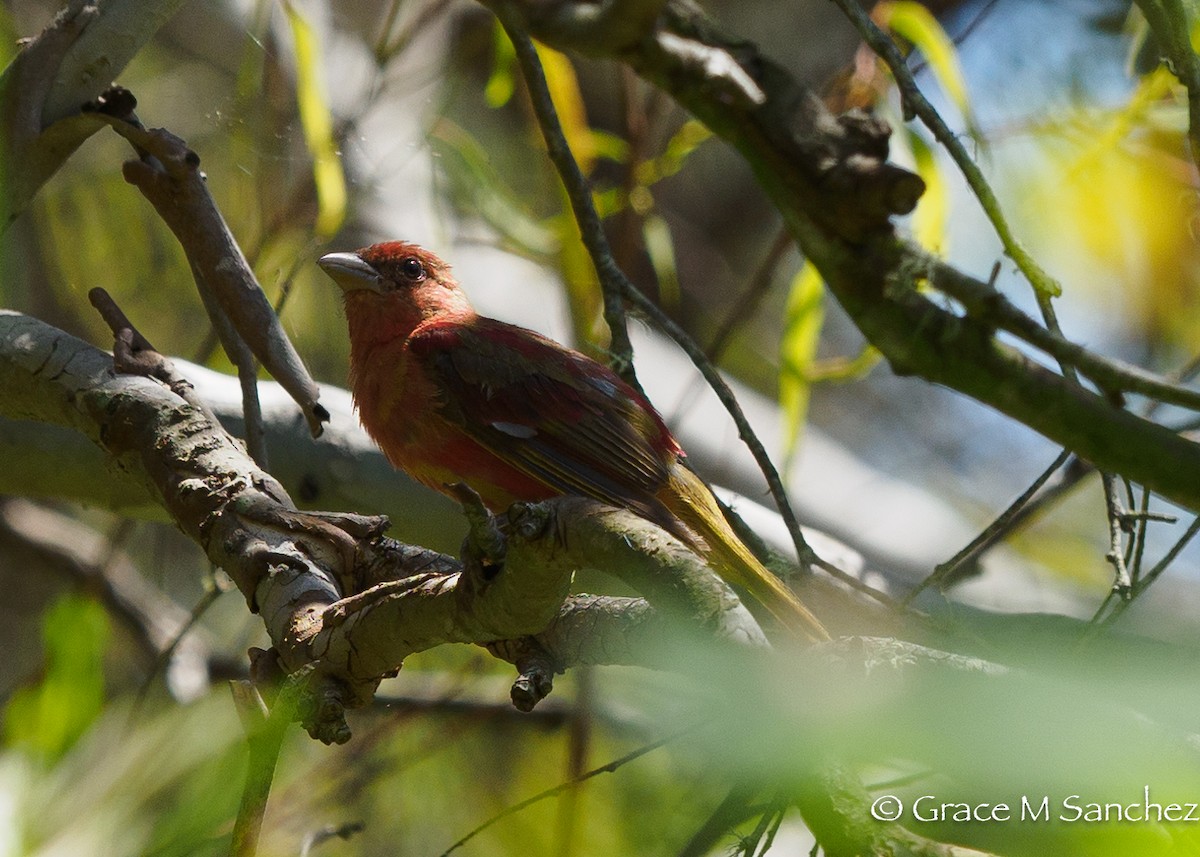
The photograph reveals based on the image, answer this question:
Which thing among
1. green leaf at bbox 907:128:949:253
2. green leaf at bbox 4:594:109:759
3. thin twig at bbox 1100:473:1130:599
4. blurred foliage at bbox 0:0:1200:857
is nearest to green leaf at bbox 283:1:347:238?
blurred foliage at bbox 0:0:1200:857

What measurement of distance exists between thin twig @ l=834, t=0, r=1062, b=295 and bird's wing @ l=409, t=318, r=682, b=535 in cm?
150

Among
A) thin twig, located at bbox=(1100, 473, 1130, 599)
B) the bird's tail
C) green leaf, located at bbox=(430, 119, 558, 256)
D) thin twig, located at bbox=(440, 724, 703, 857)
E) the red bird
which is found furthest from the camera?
green leaf, located at bbox=(430, 119, 558, 256)

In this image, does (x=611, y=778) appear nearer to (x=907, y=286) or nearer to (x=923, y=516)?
(x=923, y=516)

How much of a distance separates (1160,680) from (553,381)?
2.01 metres

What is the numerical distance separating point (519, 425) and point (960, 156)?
1.88 meters

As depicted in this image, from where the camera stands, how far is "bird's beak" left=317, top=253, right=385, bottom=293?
4621mm

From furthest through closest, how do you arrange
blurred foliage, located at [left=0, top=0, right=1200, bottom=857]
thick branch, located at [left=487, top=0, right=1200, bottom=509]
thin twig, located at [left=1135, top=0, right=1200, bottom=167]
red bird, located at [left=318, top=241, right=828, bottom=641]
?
red bird, located at [left=318, top=241, right=828, bottom=641], thin twig, located at [left=1135, top=0, right=1200, bottom=167], blurred foliage, located at [left=0, top=0, right=1200, bottom=857], thick branch, located at [left=487, top=0, right=1200, bottom=509]

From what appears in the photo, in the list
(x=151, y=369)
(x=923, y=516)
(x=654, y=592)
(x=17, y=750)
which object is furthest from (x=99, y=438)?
(x=923, y=516)

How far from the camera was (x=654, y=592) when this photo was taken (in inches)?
74.0

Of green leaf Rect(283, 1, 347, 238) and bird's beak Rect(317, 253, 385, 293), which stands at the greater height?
green leaf Rect(283, 1, 347, 238)

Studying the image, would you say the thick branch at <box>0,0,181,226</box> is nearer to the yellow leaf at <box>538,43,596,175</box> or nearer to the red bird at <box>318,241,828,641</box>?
the red bird at <box>318,241,828,641</box>

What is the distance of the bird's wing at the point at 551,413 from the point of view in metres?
3.79

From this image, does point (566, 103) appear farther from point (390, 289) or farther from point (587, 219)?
point (587, 219)

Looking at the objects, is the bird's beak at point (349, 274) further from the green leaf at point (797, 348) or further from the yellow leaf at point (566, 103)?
the green leaf at point (797, 348)
